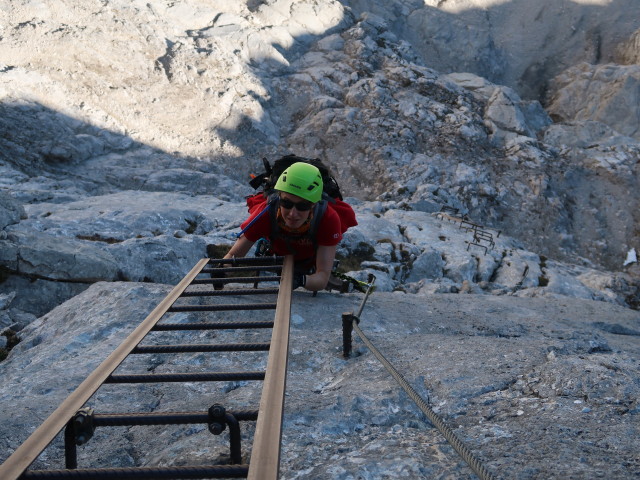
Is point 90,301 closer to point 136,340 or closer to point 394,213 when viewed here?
point 136,340

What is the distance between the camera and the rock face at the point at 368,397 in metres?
Result: 3.04

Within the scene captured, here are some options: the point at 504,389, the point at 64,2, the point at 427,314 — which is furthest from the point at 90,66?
the point at 504,389

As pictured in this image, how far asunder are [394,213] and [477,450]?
74.9ft

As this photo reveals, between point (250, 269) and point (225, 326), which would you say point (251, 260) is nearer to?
point (250, 269)

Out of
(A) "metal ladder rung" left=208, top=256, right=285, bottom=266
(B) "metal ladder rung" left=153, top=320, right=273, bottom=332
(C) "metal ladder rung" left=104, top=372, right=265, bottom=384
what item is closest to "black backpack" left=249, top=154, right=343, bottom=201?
(A) "metal ladder rung" left=208, top=256, right=285, bottom=266

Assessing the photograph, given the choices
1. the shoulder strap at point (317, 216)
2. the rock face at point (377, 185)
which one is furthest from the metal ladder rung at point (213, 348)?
the shoulder strap at point (317, 216)

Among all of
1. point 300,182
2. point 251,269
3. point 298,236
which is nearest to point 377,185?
point 298,236

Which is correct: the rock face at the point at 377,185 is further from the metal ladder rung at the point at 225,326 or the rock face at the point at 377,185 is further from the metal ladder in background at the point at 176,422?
the metal ladder rung at the point at 225,326

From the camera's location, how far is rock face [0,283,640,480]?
3.04m

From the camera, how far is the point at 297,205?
583 centimetres

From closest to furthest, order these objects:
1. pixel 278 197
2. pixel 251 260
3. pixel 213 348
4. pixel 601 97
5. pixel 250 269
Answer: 1. pixel 213 348
2. pixel 250 269
3. pixel 278 197
4. pixel 251 260
5. pixel 601 97

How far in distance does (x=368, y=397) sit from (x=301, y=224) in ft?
8.92

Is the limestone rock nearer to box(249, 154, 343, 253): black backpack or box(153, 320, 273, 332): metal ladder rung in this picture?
box(249, 154, 343, 253): black backpack

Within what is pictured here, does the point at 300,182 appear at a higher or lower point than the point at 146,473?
higher
